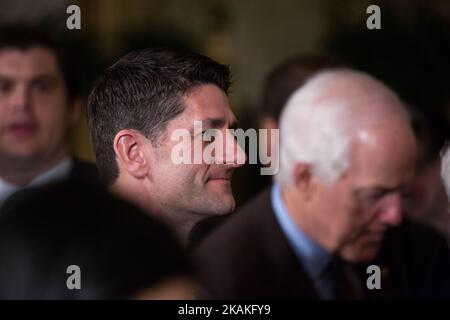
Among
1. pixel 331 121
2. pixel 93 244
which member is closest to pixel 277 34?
pixel 331 121

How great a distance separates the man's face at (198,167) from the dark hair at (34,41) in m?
0.33

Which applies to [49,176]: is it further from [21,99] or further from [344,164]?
[344,164]

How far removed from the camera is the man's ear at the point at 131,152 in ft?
5.16

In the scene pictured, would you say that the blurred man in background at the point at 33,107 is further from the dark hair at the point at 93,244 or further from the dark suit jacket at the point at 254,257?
the dark hair at the point at 93,244

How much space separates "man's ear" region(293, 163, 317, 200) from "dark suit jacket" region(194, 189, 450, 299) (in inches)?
2.6

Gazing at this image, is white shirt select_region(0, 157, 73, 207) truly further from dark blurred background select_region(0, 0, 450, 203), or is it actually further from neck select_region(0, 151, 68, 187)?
dark blurred background select_region(0, 0, 450, 203)

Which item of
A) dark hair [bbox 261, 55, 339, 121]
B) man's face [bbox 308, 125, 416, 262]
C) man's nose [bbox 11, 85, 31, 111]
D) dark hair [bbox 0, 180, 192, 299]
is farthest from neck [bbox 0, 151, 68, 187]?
dark hair [bbox 0, 180, 192, 299]

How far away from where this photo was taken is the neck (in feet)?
5.69

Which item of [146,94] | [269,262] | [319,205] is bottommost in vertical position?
[269,262]

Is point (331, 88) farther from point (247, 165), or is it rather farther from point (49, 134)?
point (49, 134)

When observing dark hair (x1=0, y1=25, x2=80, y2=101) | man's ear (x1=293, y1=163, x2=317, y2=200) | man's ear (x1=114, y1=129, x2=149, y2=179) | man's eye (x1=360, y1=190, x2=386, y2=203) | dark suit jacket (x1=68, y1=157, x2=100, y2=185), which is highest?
dark hair (x1=0, y1=25, x2=80, y2=101)

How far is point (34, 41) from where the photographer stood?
1806mm

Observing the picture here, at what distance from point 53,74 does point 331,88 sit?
1.93 ft

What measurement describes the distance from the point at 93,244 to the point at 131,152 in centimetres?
79
